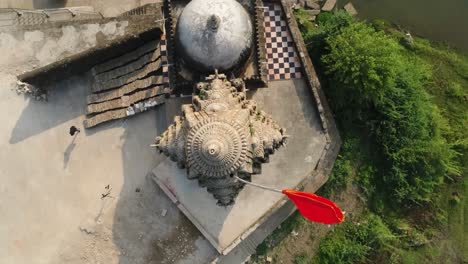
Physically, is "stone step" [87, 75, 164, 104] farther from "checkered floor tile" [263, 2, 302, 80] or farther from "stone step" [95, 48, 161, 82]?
"checkered floor tile" [263, 2, 302, 80]

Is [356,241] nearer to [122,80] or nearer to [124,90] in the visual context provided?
[124,90]

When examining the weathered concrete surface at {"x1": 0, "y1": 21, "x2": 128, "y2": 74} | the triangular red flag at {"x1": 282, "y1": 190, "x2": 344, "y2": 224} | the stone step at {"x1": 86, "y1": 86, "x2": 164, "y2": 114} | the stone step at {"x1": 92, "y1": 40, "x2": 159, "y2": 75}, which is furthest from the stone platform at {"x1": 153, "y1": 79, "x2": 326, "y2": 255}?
the weathered concrete surface at {"x1": 0, "y1": 21, "x2": 128, "y2": 74}

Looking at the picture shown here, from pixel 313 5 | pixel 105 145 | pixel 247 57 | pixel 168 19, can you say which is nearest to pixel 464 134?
pixel 313 5

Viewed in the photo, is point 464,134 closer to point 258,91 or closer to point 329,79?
point 329,79

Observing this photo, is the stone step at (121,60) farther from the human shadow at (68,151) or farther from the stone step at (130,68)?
the human shadow at (68,151)

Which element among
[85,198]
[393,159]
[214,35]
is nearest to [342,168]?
[393,159]
